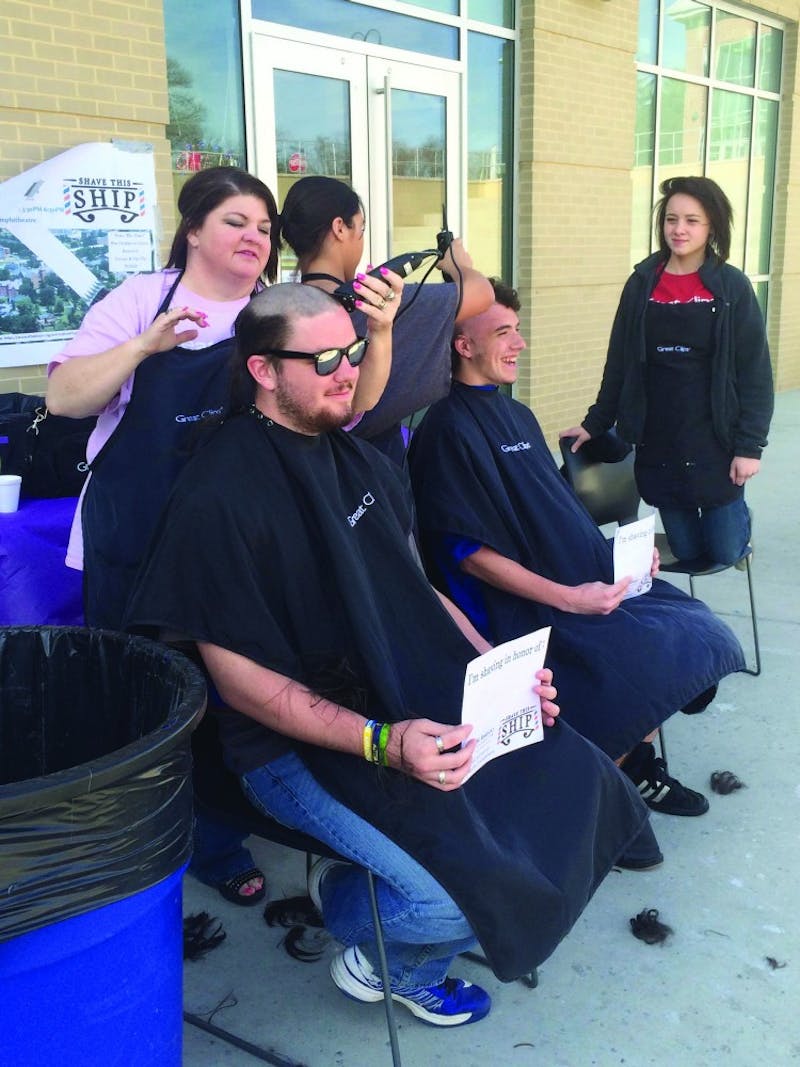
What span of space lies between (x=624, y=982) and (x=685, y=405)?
2196mm

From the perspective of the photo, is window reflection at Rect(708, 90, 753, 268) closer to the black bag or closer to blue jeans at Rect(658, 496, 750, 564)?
blue jeans at Rect(658, 496, 750, 564)

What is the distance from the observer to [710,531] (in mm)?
3984

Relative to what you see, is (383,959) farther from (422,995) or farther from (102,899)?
(102,899)

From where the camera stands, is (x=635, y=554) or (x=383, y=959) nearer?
(x=383, y=959)

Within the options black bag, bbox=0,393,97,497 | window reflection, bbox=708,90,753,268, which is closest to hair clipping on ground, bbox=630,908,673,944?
black bag, bbox=0,393,97,497

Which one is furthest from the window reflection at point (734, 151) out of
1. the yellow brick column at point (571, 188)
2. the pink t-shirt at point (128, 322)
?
the pink t-shirt at point (128, 322)

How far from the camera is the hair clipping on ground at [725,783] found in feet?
10.7

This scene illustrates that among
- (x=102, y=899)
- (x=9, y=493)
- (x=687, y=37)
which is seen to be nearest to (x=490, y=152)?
(x=687, y=37)

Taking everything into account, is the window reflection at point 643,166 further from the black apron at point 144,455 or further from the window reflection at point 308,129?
the black apron at point 144,455

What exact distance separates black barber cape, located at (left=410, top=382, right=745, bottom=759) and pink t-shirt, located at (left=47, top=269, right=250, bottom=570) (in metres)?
0.73

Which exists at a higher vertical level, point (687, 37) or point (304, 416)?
point (687, 37)

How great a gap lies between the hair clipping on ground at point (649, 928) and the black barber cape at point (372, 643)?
0.44 m

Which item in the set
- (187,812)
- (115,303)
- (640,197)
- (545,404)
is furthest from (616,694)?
(640,197)

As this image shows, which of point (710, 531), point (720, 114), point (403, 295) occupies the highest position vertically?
point (720, 114)
